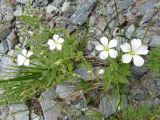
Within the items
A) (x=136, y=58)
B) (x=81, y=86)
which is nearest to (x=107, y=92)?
(x=81, y=86)

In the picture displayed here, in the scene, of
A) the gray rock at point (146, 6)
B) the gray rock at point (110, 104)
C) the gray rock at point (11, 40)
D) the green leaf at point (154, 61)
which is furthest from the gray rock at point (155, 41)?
the gray rock at point (11, 40)

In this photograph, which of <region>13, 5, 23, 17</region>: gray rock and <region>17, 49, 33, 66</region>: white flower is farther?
<region>13, 5, 23, 17</region>: gray rock

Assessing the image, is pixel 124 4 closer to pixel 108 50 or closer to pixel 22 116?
pixel 108 50

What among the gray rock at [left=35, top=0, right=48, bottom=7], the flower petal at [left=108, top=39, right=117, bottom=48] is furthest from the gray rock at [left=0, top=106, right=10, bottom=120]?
the flower petal at [left=108, top=39, right=117, bottom=48]

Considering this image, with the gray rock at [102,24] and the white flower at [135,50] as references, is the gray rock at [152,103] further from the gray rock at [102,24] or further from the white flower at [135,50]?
the gray rock at [102,24]

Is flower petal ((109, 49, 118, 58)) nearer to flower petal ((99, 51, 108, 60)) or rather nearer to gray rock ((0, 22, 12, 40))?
flower petal ((99, 51, 108, 60))

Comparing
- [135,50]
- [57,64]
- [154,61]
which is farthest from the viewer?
[57,64]

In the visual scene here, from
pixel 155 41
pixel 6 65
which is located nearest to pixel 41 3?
pixel 6 65

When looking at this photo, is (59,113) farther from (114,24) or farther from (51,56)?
(114,24)
